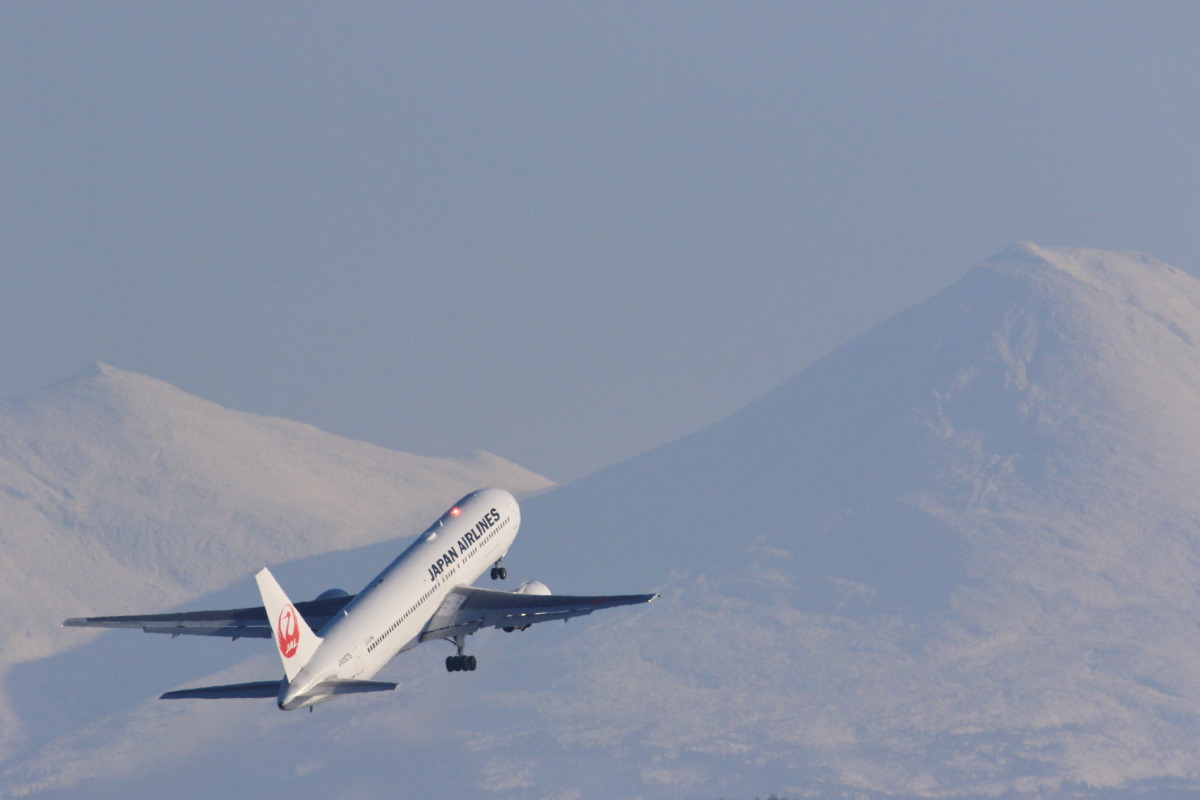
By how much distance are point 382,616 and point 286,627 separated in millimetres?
10010

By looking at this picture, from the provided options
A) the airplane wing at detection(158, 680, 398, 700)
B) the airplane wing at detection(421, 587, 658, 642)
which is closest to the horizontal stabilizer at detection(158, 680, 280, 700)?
the airplane wing at detection(158, 680, 398, 700)

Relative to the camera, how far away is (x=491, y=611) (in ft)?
390

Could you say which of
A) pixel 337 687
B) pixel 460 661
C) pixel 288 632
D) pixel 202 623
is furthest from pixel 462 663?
pixel 288 632

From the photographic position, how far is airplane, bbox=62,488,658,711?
342ft

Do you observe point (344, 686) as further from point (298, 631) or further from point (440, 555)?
point (440, 555)

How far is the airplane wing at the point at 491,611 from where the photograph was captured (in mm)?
115438

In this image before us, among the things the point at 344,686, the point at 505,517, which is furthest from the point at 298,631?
the point at 505,517

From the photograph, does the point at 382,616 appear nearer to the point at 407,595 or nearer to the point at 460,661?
the point at 407,595

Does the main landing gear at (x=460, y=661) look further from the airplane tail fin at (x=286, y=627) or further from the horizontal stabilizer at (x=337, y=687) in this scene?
the airplane tail fin at (x=286, y=627)

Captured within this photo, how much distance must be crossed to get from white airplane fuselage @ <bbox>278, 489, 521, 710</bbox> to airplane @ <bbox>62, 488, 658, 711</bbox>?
0.07 m

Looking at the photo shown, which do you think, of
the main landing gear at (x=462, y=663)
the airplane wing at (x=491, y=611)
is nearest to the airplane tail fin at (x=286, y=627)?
the airplane wing at (x=491, y=611)

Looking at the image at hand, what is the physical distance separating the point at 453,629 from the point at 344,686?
1623 cm

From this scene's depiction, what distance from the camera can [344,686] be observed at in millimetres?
104562

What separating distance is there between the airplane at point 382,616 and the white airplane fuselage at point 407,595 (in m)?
0.07
